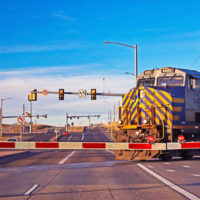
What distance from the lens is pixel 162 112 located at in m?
19.2

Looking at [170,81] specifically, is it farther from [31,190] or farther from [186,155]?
[31,190]

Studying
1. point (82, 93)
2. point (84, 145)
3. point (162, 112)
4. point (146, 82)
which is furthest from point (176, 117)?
point (82, 93)

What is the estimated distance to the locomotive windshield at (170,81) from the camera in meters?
20.1

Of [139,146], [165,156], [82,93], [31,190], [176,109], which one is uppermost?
[82,93]

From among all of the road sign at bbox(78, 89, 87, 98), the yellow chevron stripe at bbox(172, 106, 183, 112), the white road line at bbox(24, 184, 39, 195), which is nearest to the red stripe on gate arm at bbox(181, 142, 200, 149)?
the yellow chevron stripe at bbox(172, 106, 183, 112)

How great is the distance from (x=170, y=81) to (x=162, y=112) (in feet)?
6.95

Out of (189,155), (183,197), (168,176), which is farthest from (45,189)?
(189,155)

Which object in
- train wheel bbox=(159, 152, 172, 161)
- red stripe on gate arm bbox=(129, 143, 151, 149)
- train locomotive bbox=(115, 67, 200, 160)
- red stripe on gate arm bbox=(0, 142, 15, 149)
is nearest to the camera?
red stripe on gate arm bbox=(0, 142, 15, 149)

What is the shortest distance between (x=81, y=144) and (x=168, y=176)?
360cm

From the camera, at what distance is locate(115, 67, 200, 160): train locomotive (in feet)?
61.9

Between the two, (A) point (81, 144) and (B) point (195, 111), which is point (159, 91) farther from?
(A) point (81, 144)

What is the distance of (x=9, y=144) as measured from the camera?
14.2m

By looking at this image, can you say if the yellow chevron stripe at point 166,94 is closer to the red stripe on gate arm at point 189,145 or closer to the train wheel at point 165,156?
the train wheel at point 165,156

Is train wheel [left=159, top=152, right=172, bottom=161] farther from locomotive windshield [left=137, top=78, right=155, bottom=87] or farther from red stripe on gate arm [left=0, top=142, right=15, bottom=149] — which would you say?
red stripe on gate arm [left=0, top=142, right=15, bottom=149]
